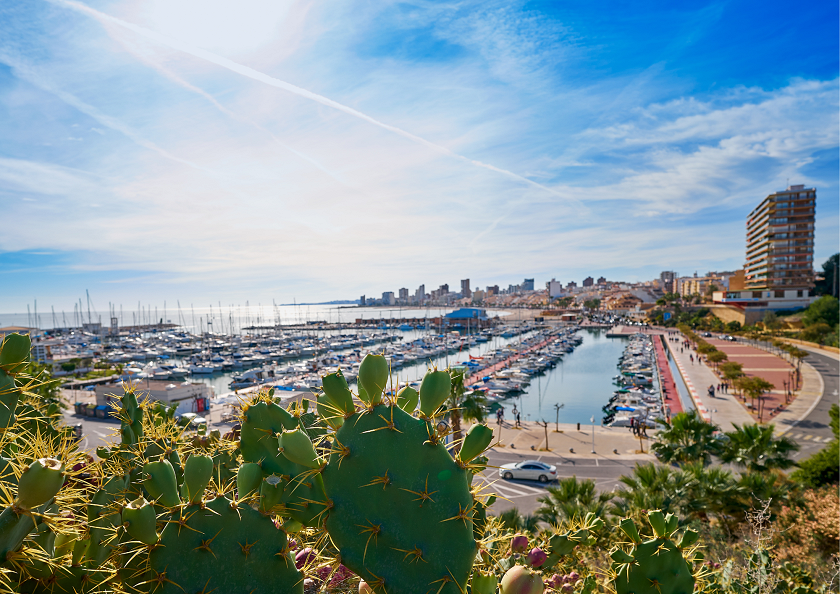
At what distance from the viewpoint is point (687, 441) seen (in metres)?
12.9

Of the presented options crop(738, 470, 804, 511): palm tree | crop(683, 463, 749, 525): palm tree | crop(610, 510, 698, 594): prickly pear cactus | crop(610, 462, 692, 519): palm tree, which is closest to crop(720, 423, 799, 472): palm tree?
A: crop(738, 470, 804, 511): palm tree

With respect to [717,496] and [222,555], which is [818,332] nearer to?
[717,496]

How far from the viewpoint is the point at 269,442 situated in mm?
2256

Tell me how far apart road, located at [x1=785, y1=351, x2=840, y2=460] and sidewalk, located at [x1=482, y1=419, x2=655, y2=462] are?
603 centimetres

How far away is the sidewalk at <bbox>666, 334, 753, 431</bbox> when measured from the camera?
2377cm

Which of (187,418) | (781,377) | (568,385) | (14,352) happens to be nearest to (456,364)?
(568,385)

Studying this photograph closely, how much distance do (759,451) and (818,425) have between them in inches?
606

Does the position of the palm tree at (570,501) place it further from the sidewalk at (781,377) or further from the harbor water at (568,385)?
the harbor water at (568,385)

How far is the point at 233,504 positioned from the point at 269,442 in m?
0.51

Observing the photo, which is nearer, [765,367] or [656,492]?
[656,492]

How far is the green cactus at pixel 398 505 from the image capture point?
1701 millimetres

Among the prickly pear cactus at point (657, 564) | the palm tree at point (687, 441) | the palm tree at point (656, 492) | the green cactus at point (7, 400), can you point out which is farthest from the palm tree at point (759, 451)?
the green cactus at point (7, 400)

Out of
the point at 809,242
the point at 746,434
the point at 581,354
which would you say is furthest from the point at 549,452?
the point at 809,242

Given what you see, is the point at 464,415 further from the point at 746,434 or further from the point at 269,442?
the point at 269,442
